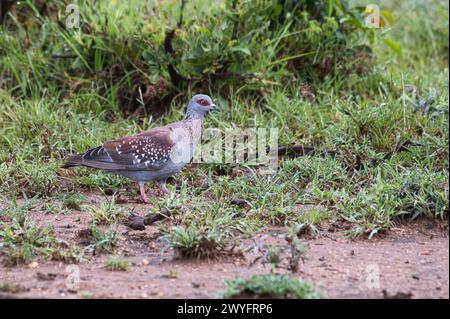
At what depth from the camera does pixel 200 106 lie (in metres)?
7.45

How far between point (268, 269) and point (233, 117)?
10.4 feet

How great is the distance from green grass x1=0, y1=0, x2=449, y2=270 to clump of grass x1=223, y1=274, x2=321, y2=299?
3.02 feet

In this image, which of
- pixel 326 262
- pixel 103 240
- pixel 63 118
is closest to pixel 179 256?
pixel 103 240

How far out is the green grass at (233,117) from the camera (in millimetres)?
6129

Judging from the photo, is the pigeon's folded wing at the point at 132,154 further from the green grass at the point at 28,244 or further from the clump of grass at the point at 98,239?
the clump of grass at the point at 98,239

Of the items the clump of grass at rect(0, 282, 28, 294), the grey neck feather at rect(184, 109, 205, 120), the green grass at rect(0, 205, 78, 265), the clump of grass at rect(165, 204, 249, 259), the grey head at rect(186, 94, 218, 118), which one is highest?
the grey head at rect(186, 94, 218, 118)

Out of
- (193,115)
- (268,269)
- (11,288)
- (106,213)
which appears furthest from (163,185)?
(11,288)

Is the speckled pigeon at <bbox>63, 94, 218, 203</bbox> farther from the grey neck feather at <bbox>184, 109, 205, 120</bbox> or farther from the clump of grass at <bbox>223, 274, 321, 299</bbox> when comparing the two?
the clump of grass at <bbox>223, 274, 321, 299</bbox>

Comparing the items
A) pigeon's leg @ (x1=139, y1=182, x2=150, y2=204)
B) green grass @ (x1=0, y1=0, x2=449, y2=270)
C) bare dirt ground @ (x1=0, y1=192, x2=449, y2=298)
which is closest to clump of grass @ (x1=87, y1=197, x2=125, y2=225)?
green grass @ (x1=0, y1=0, x2=449, y2=270)

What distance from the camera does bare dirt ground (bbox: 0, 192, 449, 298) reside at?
476cm

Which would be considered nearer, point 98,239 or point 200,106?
point 98,239

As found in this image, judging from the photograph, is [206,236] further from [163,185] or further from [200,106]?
[200,106]

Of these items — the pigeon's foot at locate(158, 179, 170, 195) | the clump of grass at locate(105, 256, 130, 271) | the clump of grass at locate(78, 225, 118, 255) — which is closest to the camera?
the clump of grass at locate(105, 256, 130, 271)

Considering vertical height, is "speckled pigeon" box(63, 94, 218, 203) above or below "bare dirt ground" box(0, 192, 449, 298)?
above
